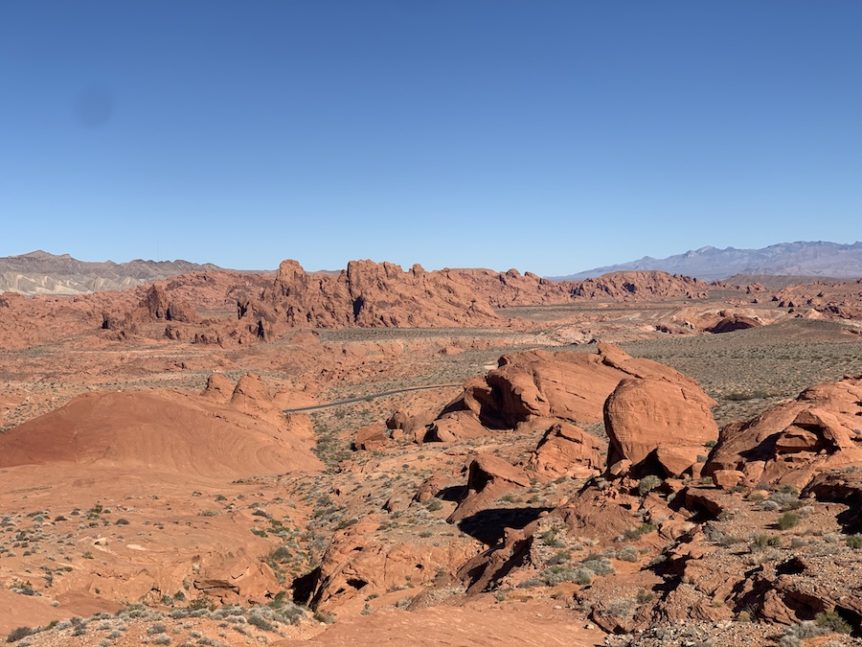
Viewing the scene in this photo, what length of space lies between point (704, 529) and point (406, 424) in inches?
1239

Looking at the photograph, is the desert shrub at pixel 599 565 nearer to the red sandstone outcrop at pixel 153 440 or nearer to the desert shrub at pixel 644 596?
the desert shrub at pixel 644 596

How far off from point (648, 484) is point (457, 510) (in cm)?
769

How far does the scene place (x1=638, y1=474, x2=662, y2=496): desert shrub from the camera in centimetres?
1800

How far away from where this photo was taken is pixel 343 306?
120 metres

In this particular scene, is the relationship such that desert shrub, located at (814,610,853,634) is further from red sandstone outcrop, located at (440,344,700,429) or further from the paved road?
the paved road

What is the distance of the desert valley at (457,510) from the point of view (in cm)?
1194

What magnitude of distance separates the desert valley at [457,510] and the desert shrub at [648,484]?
5cm

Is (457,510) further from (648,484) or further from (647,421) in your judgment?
(648,484)

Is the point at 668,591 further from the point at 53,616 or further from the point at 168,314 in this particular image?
the point at 168,314

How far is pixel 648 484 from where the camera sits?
59.4ft

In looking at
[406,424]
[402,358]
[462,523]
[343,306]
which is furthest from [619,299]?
[462,523]

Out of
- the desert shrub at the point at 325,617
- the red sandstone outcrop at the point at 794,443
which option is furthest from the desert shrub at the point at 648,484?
the desert shrub at the point at 325,617

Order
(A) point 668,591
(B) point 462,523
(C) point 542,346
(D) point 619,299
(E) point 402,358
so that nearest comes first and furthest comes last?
1. (A) point 668,591
2. (B) point 462,523
3. (E) point 402,358
4. (C) point 542,346
5. (D) point 619,299

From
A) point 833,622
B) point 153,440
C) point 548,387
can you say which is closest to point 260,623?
point 833,622
